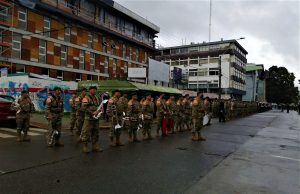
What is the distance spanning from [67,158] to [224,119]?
20.1m

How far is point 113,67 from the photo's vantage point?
139 feet

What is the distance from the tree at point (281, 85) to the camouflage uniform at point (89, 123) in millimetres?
97147

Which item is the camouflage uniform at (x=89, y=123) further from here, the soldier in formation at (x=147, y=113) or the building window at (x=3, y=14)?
the building window at (x=3, y=14)

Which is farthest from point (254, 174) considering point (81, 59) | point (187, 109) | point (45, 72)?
point (81, 59)

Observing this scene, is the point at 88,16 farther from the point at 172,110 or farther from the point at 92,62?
the point at 172,110

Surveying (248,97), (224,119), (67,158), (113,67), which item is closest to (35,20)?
(113,67)

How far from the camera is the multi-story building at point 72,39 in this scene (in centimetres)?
2832

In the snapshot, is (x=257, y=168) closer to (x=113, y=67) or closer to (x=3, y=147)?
(x=3, y=147)

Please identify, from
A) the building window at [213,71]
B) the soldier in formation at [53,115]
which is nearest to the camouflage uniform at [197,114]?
the soldier in formation at [53,115]

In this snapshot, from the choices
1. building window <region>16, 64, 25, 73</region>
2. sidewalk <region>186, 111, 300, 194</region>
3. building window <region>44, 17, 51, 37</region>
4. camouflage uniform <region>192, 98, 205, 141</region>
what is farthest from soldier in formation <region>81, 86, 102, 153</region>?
building window <region>44, 17, 51, 37</region>

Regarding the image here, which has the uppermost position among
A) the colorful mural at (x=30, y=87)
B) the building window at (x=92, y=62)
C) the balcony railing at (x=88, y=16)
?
the balcony railing at (x=88, y=16)

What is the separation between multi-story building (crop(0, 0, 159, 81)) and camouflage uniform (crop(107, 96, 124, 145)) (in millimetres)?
16682

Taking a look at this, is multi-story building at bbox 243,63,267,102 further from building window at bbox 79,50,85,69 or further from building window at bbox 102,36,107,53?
building window at bbox 79,50,85,69

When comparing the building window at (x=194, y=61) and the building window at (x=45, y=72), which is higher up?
the building window at (x=194, y=61)
